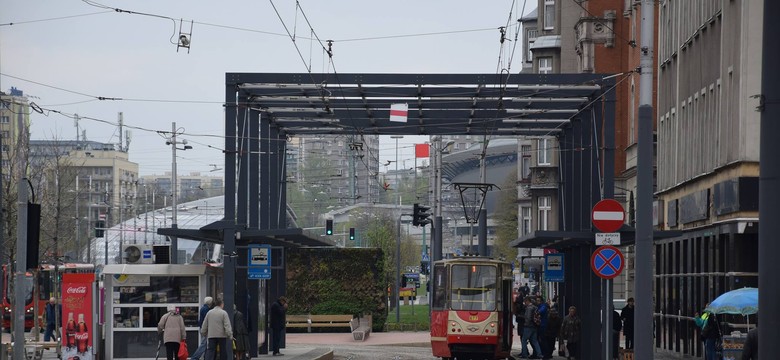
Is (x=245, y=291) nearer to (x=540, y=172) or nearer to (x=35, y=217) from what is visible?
(x=35, y=217)

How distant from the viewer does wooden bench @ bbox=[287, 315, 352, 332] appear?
2248 inches

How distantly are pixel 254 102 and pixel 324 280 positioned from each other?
2472 cm

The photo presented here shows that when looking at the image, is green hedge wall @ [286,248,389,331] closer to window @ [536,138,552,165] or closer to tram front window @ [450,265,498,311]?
window @ [536,138,552,165]

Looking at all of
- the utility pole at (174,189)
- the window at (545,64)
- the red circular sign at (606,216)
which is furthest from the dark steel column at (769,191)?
the window at (545,64)

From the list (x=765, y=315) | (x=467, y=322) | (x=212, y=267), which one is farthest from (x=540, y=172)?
(x=765, y=315)

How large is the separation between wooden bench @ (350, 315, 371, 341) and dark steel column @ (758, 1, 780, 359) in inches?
1472

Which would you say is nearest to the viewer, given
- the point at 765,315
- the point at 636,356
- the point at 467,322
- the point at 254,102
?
the point at 765,315

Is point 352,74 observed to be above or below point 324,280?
above

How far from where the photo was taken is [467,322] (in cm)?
3662

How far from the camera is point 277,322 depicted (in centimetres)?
3712

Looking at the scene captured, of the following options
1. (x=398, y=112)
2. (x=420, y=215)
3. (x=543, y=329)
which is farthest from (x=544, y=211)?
(x=398, y=112)

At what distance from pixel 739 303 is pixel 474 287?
438 inches

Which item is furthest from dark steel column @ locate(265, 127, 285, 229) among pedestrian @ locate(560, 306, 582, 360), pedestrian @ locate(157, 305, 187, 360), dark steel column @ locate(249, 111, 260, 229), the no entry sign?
the no entry sign

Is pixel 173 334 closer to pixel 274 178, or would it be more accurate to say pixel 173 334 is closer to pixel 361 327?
pixel 274 178
